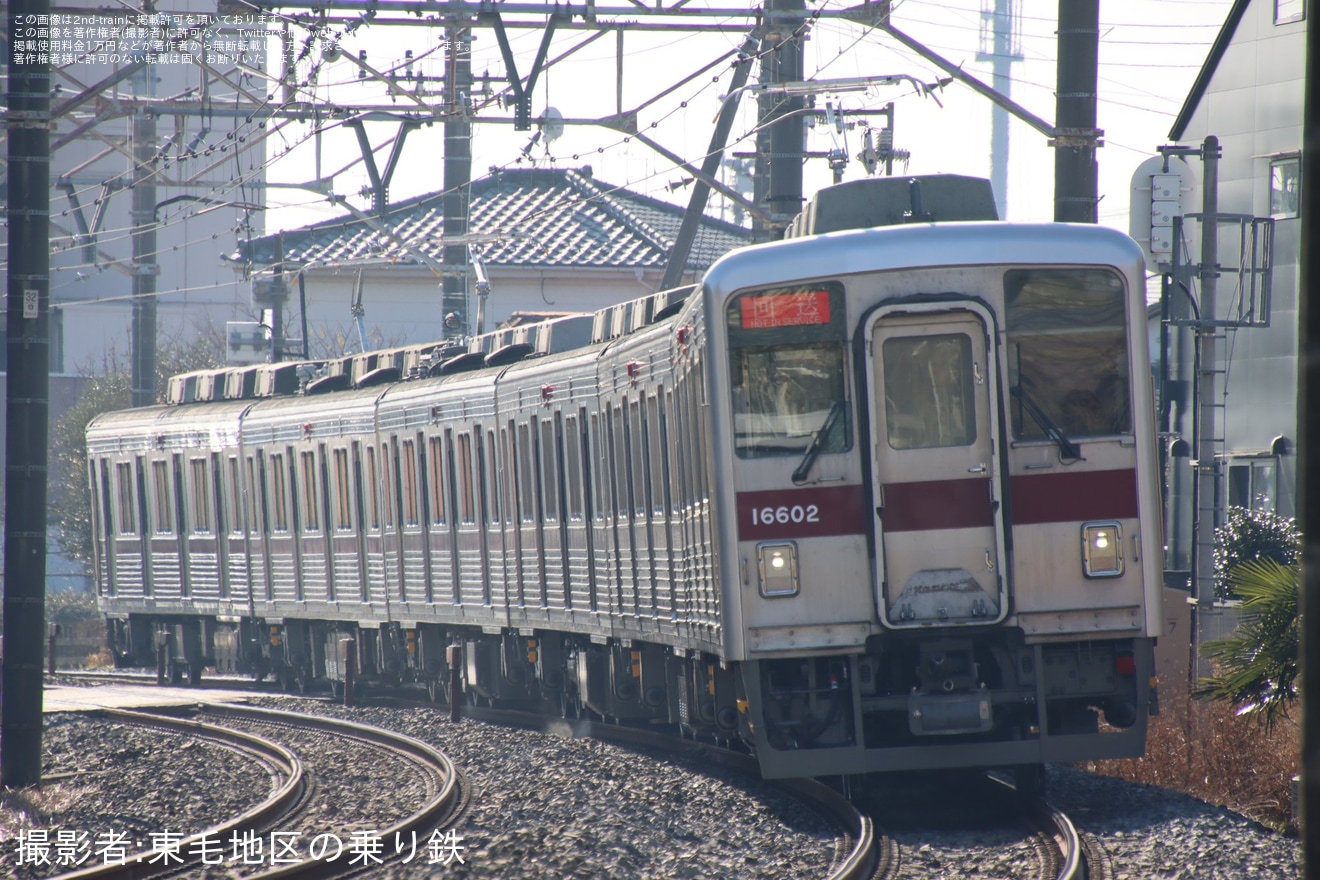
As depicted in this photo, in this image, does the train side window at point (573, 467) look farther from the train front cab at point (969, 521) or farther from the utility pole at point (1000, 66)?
the utility pole at point (1000, 66)

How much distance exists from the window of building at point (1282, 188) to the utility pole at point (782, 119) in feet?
28.6

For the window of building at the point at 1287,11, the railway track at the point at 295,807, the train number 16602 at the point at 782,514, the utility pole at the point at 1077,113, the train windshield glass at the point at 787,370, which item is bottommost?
the railway track at the point at 295,807

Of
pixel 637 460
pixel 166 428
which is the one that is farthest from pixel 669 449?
pixel 166 428

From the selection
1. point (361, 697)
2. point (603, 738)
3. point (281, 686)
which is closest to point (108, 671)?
point (281, 686)

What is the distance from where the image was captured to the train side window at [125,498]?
85.9 feet

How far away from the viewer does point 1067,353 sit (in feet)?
33.2

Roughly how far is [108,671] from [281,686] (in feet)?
17.8

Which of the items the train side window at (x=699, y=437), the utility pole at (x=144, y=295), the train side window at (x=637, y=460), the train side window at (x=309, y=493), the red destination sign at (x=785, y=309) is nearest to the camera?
the red destination sign at (x=785, y=309)

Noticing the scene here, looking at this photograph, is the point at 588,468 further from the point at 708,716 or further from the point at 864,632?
the point at 864,632

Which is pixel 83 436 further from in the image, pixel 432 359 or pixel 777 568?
pixel 777 568

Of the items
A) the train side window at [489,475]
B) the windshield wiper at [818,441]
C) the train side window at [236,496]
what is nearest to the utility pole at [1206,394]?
the windshield wiper at [818,441]

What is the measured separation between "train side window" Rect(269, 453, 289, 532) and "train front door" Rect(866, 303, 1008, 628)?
13.4 meters

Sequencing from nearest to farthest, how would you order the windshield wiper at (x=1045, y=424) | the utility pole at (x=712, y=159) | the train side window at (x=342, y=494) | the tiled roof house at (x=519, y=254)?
the windshield wiper at (x=1045, y=424) < the utility pole at (x=712, y=159) < the train side window at (x=342, y=494) < the tiled roof house at (x=519, y=254)

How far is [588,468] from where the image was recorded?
48.9ft
